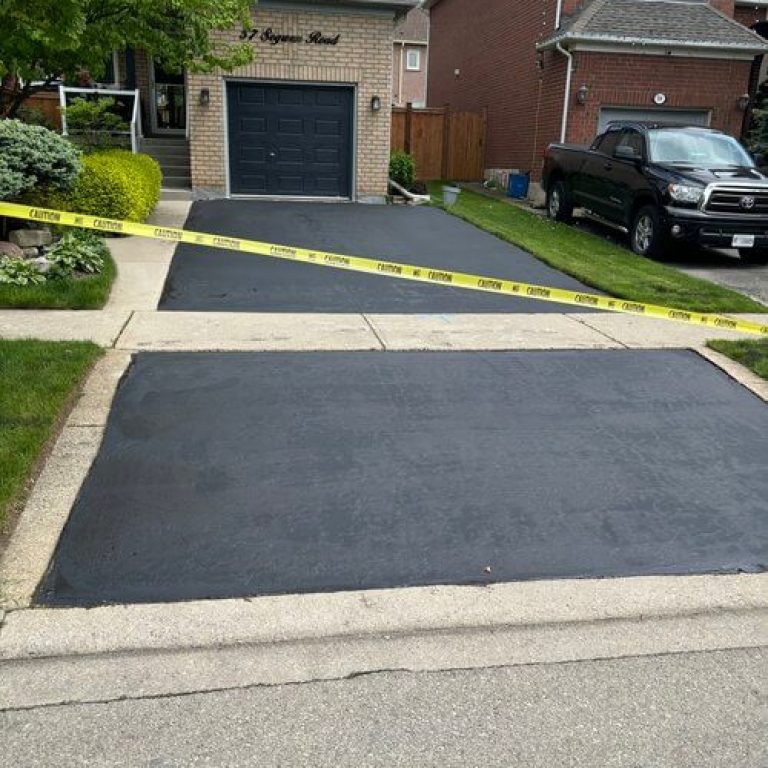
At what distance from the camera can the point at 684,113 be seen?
19.0m

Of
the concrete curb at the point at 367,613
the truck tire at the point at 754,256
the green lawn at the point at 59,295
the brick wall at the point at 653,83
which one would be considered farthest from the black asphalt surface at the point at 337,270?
the brick wall at the point at 653,83

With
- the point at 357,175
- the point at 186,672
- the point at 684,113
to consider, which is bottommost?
the point at 186,672

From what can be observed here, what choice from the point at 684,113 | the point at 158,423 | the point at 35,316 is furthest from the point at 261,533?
the point at 684,113

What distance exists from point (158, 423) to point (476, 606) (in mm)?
2576

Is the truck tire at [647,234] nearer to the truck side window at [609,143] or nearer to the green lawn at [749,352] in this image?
the truck side window at [609,143]

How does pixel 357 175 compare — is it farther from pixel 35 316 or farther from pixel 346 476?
pixel 346 476

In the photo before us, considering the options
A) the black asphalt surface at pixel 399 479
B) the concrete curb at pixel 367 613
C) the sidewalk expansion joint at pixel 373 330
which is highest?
the sidewalk expansion joint at pixel 373 330

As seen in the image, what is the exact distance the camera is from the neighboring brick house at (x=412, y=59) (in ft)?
140

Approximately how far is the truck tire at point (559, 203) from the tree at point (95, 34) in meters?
6.61

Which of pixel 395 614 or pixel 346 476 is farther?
pixel 346 476

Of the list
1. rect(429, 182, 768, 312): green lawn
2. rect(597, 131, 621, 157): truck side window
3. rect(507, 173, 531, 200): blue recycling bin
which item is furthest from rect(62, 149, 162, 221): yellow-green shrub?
rect(507, 173, 531, 200): blue recycling bin

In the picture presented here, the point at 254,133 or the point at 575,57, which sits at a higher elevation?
the point at 575,57

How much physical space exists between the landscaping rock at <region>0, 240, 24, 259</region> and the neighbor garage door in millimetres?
7855

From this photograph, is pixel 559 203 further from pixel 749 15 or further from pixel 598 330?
pixel 749 15
